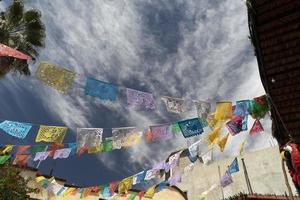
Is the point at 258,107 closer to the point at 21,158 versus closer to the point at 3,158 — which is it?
the point at 21,158

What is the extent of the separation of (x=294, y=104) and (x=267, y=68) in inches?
33.8

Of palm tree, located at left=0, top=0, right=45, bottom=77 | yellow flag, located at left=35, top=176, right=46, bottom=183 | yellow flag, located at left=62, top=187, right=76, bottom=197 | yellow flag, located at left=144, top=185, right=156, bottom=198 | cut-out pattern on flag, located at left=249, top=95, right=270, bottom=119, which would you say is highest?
palm tree, located at left=0, top=0, right=45, bottom=77

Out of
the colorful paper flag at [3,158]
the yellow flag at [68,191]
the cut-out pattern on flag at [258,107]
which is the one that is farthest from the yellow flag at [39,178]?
the cut-out pattern on flag at [258,107]

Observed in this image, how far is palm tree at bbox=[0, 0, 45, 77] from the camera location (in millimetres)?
17391

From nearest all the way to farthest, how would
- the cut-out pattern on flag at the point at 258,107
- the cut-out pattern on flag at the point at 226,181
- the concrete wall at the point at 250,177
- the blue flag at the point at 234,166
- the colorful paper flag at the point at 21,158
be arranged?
the cut-out pattern on flag at the point at 258,107, the colorful paper flag at the point at 21,158, the blue flag at the point at 234,166, the cut-out pattern on flag at the point at 226,181, the concrete wall at the point at 250,177

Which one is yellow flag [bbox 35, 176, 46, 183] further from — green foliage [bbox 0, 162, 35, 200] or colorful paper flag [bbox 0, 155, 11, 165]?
green foliage [bbox 0, 162, 35, 200]

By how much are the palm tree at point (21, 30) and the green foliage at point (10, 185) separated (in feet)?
16.0

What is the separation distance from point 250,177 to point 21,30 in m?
20.5

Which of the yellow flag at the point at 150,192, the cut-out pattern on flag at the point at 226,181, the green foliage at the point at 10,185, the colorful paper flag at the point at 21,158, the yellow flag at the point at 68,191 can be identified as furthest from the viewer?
the cut-out pattern on flag at the point at 226,181

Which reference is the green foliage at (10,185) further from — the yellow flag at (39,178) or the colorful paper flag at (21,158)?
the yellow flag at (39,178)

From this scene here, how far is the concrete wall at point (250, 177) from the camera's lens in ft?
91.2

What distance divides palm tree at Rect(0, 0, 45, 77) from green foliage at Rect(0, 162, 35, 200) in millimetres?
4862

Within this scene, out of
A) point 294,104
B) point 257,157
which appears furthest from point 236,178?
point 294,104

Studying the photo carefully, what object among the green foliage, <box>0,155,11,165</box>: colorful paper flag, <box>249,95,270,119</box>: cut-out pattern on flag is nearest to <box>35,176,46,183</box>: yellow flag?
<box>0,155,11,165</box>: colorful paper flag
